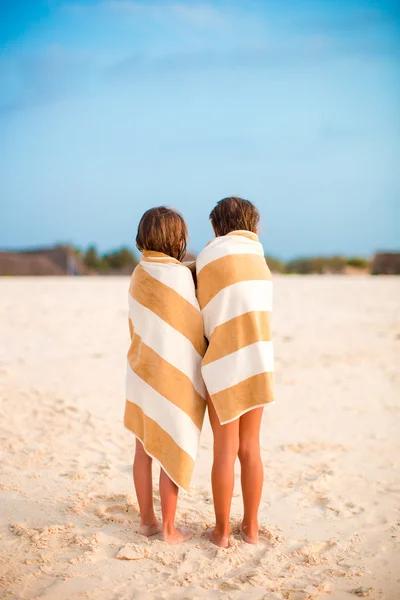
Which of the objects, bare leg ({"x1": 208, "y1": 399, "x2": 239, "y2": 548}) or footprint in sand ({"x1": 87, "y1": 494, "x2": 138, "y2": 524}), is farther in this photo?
footprint in sand ({"x1": 87, "y1": 494, "x2": 138, "y2": 524})

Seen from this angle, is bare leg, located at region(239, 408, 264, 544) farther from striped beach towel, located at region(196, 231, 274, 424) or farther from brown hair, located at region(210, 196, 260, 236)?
brown hair, located at region(210, 196, 260, 236)

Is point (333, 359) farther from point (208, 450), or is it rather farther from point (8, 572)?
point (8, 572)

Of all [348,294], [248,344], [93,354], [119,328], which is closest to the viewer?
[248,344]

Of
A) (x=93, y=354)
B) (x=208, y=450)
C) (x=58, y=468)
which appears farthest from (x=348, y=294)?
(x=58, y=468)

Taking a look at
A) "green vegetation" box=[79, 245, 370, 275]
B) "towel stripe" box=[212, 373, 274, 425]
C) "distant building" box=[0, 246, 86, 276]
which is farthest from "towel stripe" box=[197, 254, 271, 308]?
"green vegetation" box=[79, 245, 370, 275]

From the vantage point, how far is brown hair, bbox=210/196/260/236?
340cm

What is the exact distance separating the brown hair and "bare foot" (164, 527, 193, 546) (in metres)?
1.75

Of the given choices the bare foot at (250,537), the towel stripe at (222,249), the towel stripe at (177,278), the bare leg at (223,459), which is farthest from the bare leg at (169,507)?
the towel stripe at (222,249)

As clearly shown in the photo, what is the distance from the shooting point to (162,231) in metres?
3.35

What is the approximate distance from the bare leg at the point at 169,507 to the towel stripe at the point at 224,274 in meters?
1.02

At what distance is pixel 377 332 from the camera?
10680 millimetres

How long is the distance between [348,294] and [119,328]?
6.02 metres

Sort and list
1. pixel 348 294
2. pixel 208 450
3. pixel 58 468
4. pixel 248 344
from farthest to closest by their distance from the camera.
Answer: pixel 348 294 < pixel 208 450 < pixel 58 468 < pixel 248 344

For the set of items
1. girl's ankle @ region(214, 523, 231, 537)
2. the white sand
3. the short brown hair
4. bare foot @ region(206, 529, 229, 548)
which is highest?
the short brown hair
